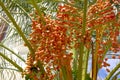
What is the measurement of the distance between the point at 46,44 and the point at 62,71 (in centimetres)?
35

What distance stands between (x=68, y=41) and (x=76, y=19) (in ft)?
0.88

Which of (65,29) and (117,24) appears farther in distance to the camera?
(117,24)

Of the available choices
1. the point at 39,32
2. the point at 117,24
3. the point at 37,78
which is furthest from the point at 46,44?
the point at 117,24

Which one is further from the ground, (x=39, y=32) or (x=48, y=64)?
(x=39, y=32)

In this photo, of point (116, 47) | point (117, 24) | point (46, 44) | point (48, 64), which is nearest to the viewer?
point (46, 44)

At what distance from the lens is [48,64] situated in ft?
5.30

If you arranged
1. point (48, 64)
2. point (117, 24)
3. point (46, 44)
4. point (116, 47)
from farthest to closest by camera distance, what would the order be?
Answer: 1. point (116, 47)
2. point (117, 24)
3. point (48, 64)
4. point (46, 44)

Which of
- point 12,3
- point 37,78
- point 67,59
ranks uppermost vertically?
point 12,3

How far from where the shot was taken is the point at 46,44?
4.97 ft

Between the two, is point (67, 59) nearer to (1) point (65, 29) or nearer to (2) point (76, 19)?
(1) point (65, 29)

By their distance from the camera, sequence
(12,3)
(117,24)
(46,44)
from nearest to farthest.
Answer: (46,44), (117,24), (12,3)

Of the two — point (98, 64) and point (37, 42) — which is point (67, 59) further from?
point (98, 64)

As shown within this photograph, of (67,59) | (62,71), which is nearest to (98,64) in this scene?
(62,71)

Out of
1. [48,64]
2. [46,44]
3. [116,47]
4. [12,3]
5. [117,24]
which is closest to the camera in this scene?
[46,44]
